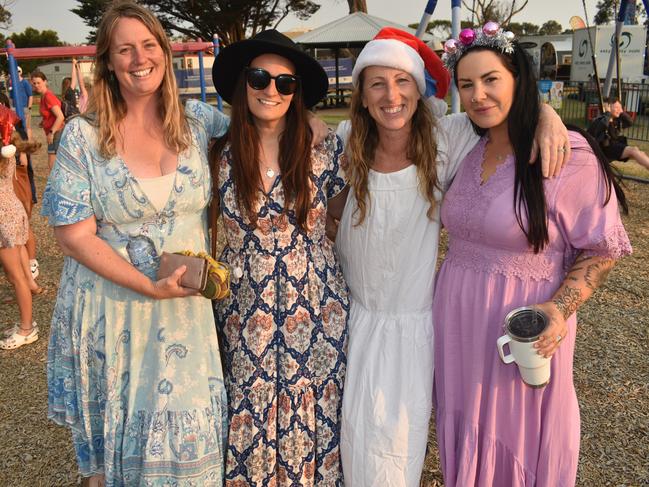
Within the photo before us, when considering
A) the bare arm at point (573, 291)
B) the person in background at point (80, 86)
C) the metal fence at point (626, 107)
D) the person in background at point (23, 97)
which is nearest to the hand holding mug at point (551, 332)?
the bare arm at point (573, 291)

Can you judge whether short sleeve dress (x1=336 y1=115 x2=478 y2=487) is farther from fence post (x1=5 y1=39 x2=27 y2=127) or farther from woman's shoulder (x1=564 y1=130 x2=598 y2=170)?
fence post (x1=5 y1=39 x2=27 y2=127)

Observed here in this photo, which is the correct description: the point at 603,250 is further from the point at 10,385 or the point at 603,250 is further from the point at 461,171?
the point at 10,385

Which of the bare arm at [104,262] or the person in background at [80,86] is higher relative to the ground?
the person in background at [80,86]

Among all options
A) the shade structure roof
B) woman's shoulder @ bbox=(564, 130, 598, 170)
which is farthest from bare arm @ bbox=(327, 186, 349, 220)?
the shade structure roof

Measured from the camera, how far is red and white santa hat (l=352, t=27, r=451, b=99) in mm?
2211

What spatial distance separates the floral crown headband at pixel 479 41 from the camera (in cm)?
199

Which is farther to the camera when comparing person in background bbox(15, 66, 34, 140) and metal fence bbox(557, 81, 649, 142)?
metal fence bbox(557, 81, 649, 142)

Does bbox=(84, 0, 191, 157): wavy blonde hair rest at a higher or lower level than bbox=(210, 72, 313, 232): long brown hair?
higher

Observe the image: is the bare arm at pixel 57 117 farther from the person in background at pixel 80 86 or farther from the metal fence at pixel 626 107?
the metal fence at pixel 626 107

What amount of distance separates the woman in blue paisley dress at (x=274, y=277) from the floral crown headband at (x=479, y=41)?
497mm

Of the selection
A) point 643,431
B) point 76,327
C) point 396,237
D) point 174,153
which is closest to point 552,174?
point 396,237

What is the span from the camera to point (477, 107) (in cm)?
201

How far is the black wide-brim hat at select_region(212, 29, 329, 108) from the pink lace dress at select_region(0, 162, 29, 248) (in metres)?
2.92

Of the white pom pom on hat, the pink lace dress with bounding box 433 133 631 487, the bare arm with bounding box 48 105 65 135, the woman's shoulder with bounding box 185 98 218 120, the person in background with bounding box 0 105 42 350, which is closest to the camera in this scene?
the pink lace dress with bounding box 433 133 631 487
